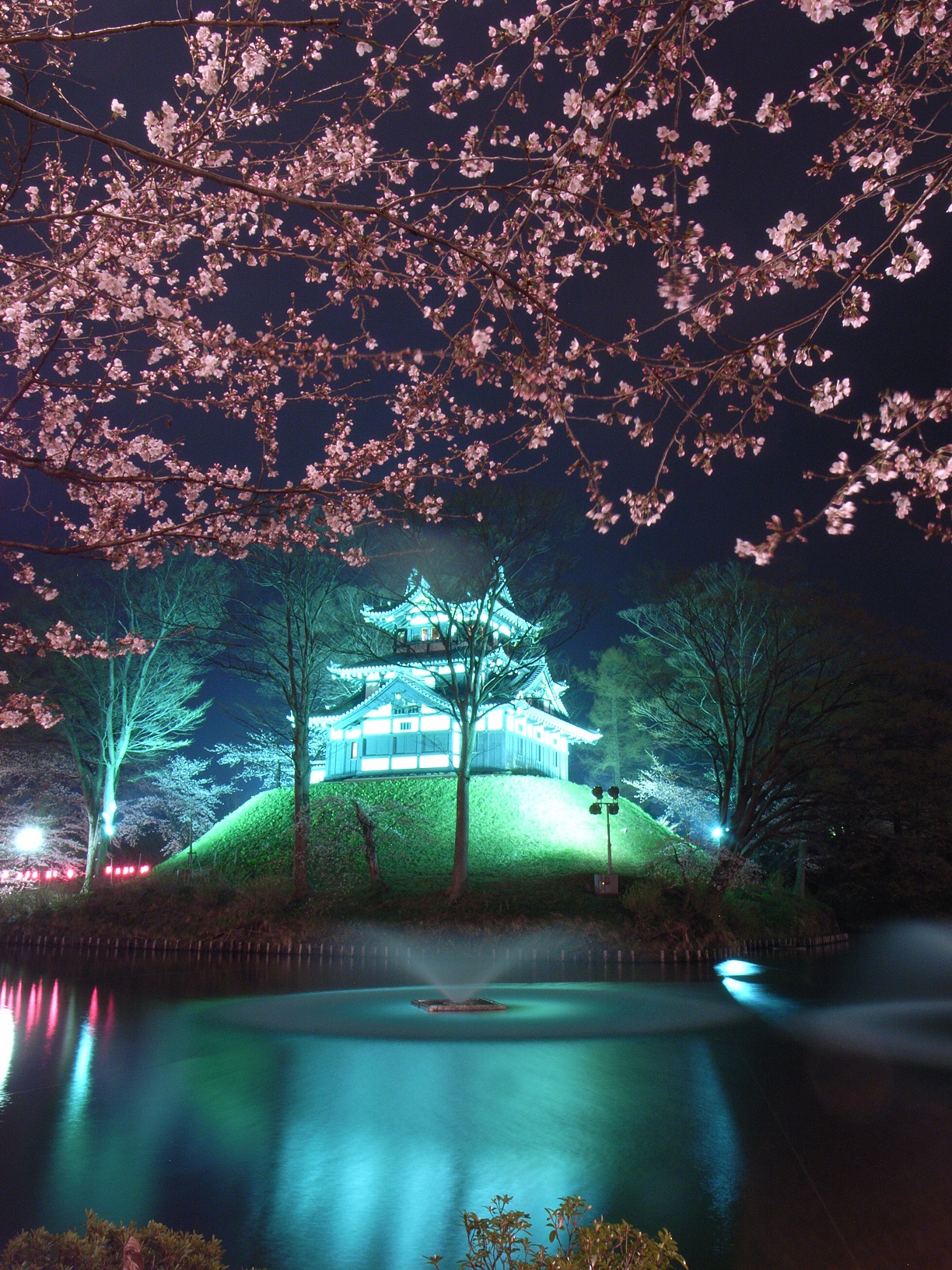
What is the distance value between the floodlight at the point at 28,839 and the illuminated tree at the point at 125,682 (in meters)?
2.21

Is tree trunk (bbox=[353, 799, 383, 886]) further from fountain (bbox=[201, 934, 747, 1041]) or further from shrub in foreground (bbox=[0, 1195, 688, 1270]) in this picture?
shrub in foreground (bbox=[0, 1195, 688, 1270])

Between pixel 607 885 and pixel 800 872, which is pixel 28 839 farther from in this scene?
pixel 800 872

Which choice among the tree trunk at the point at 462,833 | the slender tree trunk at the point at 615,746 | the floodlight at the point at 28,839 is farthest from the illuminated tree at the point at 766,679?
the slender tree trunk at the point at 615,746

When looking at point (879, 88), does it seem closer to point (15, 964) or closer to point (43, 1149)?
point (43, 1149)

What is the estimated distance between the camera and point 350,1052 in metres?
12.0

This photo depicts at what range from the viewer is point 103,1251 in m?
4.47

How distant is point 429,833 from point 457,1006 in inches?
752

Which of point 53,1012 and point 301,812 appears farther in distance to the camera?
point 301,812

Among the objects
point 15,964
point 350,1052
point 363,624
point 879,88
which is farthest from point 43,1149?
point 363,624

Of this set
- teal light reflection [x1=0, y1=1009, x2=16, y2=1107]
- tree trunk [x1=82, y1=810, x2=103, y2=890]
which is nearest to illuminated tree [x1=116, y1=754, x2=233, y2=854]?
tree trunk [x1=82, y1=810, x2=103, y2=890]

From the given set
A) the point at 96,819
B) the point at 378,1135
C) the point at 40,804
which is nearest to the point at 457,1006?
the point at 378,1135

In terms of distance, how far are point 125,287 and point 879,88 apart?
17.1 feet

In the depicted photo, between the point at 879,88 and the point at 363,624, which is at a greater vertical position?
the point at 363,624

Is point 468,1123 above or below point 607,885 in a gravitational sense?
below
